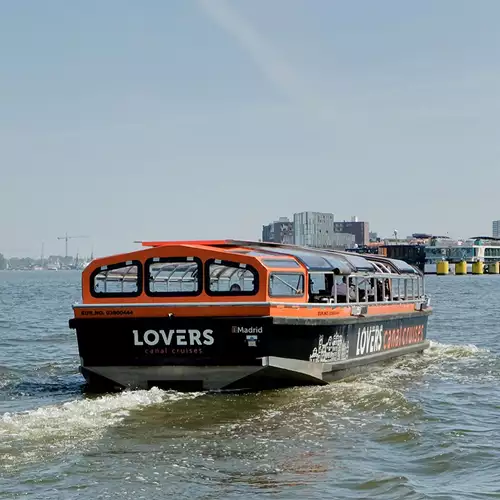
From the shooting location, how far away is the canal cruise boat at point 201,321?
57.6ft

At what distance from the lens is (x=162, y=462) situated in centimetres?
1245

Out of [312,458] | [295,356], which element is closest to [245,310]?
[295,356]

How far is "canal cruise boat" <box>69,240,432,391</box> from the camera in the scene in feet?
57.6

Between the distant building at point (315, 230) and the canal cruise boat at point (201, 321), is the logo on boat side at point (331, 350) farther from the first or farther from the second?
the distant building at point (315, 230)

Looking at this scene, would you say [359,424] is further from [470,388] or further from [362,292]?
[362,292]

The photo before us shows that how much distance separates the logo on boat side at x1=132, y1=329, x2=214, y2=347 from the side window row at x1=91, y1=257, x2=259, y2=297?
0.69 metres

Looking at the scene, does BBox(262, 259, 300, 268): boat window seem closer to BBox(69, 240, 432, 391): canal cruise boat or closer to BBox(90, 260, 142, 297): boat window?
BBox(69, 240, 432, 391): canal cruise boat

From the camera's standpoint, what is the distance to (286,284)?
18438 mm

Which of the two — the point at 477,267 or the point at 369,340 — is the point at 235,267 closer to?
the point at 369,340

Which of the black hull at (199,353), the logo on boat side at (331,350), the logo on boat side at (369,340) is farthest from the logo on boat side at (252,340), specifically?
the logo on boat side at (369,340)

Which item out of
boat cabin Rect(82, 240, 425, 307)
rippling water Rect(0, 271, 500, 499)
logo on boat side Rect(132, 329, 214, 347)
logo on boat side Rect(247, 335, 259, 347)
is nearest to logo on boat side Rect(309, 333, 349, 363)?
rippling water Rect(0, 271, 500, 499)

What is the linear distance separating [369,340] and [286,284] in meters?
3.94

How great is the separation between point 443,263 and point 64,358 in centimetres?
14079

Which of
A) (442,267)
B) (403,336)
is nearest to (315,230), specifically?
(442,267)
